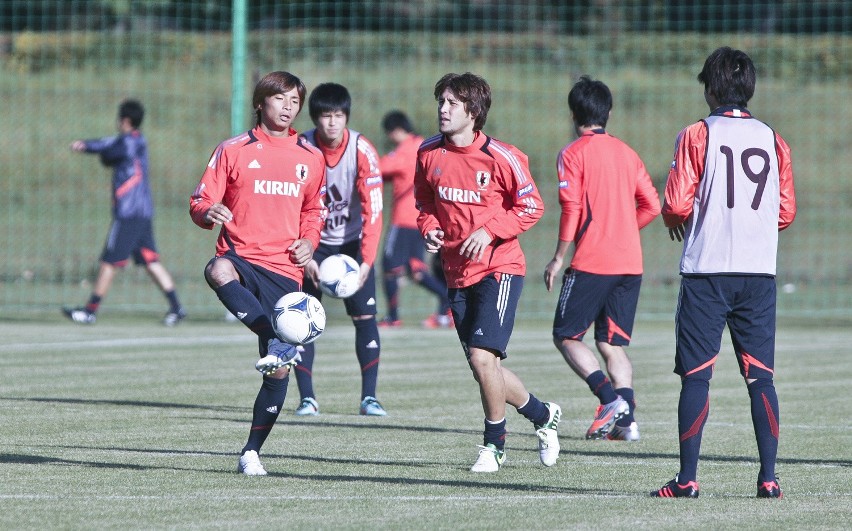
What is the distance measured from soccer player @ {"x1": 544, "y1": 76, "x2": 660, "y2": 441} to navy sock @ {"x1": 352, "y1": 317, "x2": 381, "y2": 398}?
147 cm

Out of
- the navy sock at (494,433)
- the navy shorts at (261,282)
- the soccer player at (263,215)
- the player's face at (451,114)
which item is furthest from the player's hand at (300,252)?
the navy sock at (494,433)

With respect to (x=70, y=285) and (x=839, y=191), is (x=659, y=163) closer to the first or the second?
(x=839, y=191)

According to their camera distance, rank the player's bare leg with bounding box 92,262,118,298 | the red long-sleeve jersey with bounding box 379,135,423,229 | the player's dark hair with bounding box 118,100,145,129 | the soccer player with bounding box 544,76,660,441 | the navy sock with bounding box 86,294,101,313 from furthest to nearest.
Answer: the player's dark hair with bounding box 118,100,145,129 → the navy sock with bounding box 86,294,101,313 → the player's bare leg with bounding box 92,262,118,298 → the red long-sleeve jersey with bounding box 379,135,423,229 → the soccer player with bounding box 544,76,660,441

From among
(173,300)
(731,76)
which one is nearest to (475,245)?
(731,76)

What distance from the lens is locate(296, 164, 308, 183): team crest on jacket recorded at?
773 centimetres

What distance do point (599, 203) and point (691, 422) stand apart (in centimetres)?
287

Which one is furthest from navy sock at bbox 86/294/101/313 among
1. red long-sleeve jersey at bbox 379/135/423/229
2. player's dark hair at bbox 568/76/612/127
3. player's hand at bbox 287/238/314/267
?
player's hand at bbox 287/238/314/267

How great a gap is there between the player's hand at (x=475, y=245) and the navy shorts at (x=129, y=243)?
31.2 feet

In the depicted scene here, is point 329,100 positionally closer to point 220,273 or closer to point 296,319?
point 220,273

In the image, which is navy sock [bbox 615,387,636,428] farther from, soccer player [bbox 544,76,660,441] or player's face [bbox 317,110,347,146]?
player's face [bbox 317,110,347,146]

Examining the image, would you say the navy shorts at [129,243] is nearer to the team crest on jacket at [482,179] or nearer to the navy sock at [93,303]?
the navy sock at [93,303]

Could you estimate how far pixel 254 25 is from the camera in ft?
102

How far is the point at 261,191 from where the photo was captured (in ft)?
25.1

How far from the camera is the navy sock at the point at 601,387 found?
9.07 m
